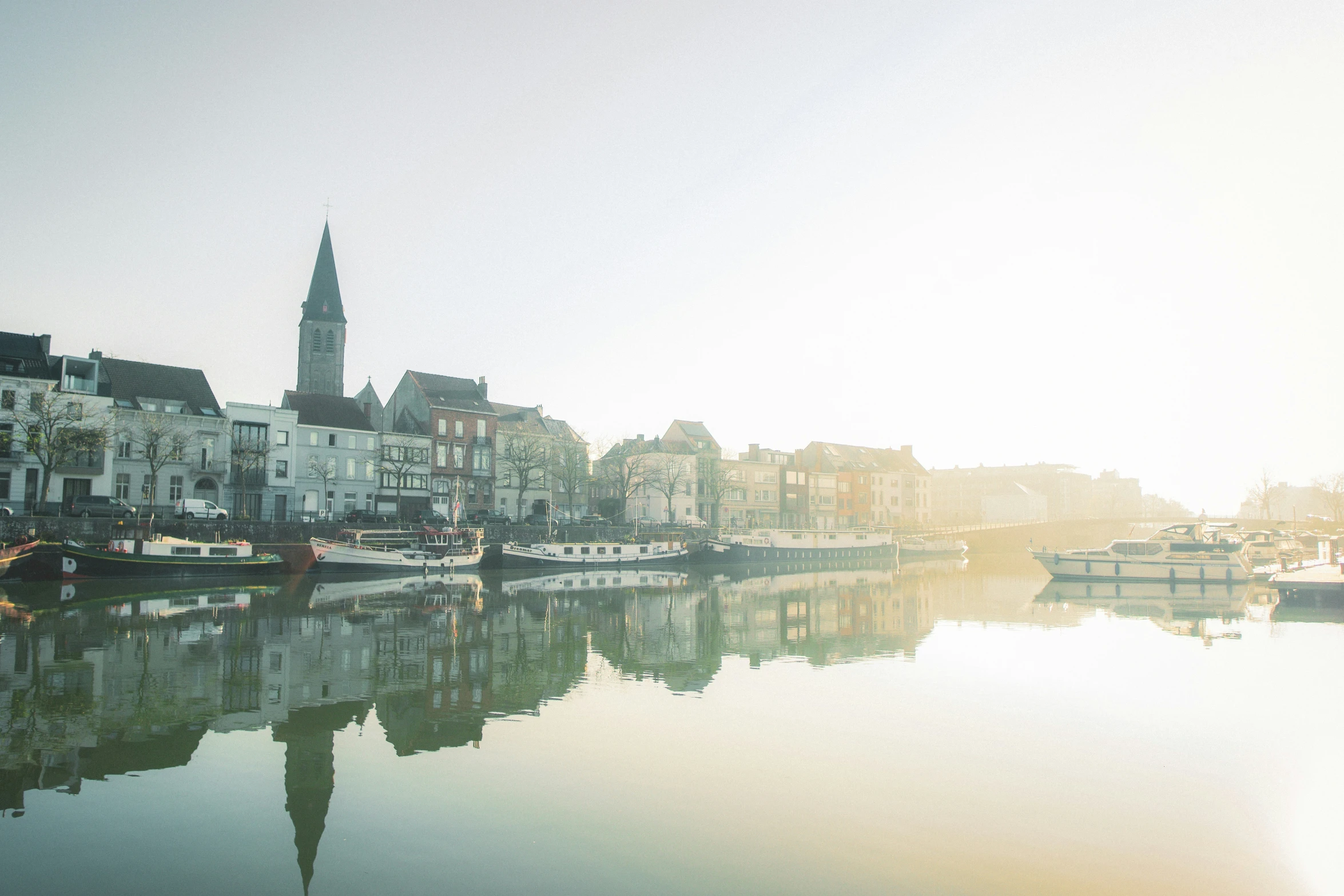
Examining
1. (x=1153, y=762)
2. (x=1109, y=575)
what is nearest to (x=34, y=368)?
(x=1153, y=762)

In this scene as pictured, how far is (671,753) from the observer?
13812 mm

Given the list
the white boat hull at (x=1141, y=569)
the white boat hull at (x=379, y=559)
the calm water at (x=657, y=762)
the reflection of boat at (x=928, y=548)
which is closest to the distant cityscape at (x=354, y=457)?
the white boat hull at (x=379, y=559)

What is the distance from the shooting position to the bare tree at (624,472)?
79.1m

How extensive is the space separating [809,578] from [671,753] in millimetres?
44737

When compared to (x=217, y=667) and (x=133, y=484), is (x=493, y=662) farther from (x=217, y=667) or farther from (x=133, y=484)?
(x=133, y=484)

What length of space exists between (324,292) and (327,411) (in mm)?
18295

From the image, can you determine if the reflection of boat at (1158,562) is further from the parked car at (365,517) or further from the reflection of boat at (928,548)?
the parked car at (365,517)

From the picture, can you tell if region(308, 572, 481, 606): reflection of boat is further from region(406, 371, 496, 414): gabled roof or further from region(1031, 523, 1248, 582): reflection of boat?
region(1031, 523, 1248, 582): reflection of boat

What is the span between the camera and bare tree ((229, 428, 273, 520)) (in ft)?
190

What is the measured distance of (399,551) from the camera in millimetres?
51438

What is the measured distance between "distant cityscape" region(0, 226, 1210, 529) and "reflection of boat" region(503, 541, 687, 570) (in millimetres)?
5060

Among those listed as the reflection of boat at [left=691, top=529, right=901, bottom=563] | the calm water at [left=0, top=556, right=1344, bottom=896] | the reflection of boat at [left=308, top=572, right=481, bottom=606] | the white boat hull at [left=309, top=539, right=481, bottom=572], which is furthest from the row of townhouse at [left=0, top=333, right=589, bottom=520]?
the calm water at [left=0, top=556, right=1344, bottom=896]

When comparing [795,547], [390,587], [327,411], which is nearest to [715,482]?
[795,547]

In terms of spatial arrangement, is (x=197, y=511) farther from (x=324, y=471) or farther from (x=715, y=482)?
(x=715, y=482)
